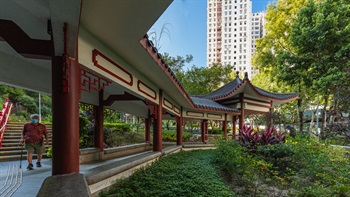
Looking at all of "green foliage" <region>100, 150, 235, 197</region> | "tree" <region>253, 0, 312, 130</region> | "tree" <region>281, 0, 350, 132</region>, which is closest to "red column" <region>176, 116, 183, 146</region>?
"green foliage" <region>100, 150, 235, 197</region>

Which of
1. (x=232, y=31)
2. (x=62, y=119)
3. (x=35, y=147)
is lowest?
(x=35, y=147)

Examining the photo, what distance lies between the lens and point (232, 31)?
2901 inches

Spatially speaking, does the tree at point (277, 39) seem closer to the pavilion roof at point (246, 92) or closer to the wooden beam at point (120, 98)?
the pavilion roof at point (246, 92)

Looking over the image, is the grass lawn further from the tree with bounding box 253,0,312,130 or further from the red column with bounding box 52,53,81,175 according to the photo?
the tree with bounding box 253,0,312,130

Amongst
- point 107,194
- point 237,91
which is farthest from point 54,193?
point 237,91

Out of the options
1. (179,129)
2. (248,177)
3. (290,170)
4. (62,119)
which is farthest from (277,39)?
(62,119)

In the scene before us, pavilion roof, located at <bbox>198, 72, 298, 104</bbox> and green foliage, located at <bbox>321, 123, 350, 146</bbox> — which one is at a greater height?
pavilion roof, located at <bbox>198, 72, 298, 104</bbox>

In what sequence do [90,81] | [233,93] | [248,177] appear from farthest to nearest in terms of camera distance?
[233,93], [248,177], [90,81]

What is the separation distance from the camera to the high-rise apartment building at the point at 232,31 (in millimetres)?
70875

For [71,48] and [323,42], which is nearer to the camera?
[71,48]

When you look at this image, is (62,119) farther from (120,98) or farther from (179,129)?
(179,129)

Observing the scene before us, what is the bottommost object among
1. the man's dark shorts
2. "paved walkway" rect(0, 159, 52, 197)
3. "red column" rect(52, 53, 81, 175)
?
"paved walkway" rect(0, 159, 52, 197)

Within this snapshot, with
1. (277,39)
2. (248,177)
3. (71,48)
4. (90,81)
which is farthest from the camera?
(277,39)

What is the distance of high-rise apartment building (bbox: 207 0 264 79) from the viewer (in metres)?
70.9
